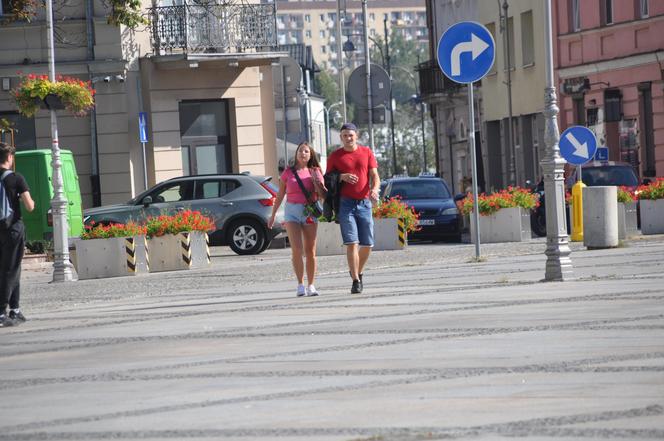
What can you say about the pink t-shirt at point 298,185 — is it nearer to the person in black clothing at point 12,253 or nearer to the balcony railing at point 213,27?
the person in black clothing at point 12,253

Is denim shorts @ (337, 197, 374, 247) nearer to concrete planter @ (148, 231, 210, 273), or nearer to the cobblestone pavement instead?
the cobblestone pavement

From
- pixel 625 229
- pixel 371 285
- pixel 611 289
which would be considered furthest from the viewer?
pixel 625 229

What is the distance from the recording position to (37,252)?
109 ft

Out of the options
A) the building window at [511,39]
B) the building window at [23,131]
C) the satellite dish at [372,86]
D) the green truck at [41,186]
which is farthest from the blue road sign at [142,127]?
the building window at [511,39]

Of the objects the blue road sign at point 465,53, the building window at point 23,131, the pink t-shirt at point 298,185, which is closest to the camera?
the pink t-shirt at point 298,185

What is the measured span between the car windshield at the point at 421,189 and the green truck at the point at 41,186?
8143mm

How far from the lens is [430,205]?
1501 inches

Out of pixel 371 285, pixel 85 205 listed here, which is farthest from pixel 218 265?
pixel 85 205

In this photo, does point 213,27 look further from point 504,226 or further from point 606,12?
point 504,226

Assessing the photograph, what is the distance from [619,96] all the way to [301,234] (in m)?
28.9

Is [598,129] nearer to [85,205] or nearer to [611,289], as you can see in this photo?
[85,205]

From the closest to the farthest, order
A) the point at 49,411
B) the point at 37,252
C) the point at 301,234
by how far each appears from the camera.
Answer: the point at 49,411 → the point at 301,234 → the point at 37,252

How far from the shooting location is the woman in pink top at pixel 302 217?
18.1m

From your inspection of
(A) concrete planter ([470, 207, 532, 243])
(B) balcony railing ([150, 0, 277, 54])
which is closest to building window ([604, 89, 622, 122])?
(B) balcony railing ([150, 0, 277, 54])
